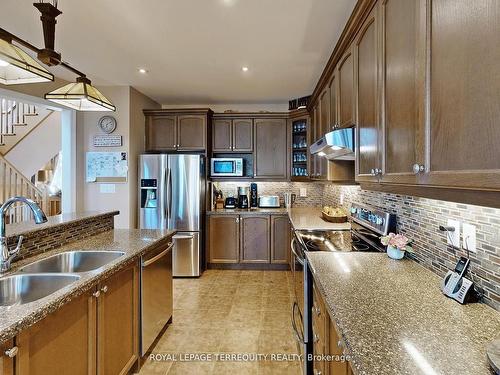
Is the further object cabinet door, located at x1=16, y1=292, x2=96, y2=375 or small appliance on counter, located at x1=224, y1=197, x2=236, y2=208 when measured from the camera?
small appliance on counter, located at x1=224, y1=197, x2=236, y2=208

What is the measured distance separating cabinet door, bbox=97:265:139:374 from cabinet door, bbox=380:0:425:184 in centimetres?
160

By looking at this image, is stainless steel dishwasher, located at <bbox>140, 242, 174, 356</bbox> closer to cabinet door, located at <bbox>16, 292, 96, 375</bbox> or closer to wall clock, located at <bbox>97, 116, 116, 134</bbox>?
cabinet door, located at <bbox>16, 292, 96, 375</bbox>

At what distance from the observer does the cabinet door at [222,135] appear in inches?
184

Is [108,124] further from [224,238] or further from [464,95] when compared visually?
[464,95]

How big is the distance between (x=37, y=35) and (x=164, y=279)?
240cm

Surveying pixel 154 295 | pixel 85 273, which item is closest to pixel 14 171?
pixel 154 295

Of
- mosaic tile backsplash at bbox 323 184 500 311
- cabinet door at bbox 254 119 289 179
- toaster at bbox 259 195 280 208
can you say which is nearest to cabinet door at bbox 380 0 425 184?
mosaic tile backsplash at bbox 323 184 500 311

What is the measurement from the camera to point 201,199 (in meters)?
4.27

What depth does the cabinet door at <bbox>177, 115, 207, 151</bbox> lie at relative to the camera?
14.8 ft

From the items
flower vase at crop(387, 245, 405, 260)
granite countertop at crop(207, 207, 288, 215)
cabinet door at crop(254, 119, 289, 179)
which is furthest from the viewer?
cabinet door at crop(254, 119, 289, 179)

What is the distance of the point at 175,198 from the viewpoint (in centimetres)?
416

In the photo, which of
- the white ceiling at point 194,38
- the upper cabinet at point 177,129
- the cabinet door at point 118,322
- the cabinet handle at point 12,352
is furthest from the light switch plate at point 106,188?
the cabinet handle at point 12,352

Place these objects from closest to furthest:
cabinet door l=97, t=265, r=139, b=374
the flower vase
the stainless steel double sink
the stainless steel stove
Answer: the stainless steel double sink → cabinet door l=97, t=265, r=139, b=374 → the flower vase → the stainless steel stove

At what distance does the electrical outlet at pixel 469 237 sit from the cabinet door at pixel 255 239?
3.23m
